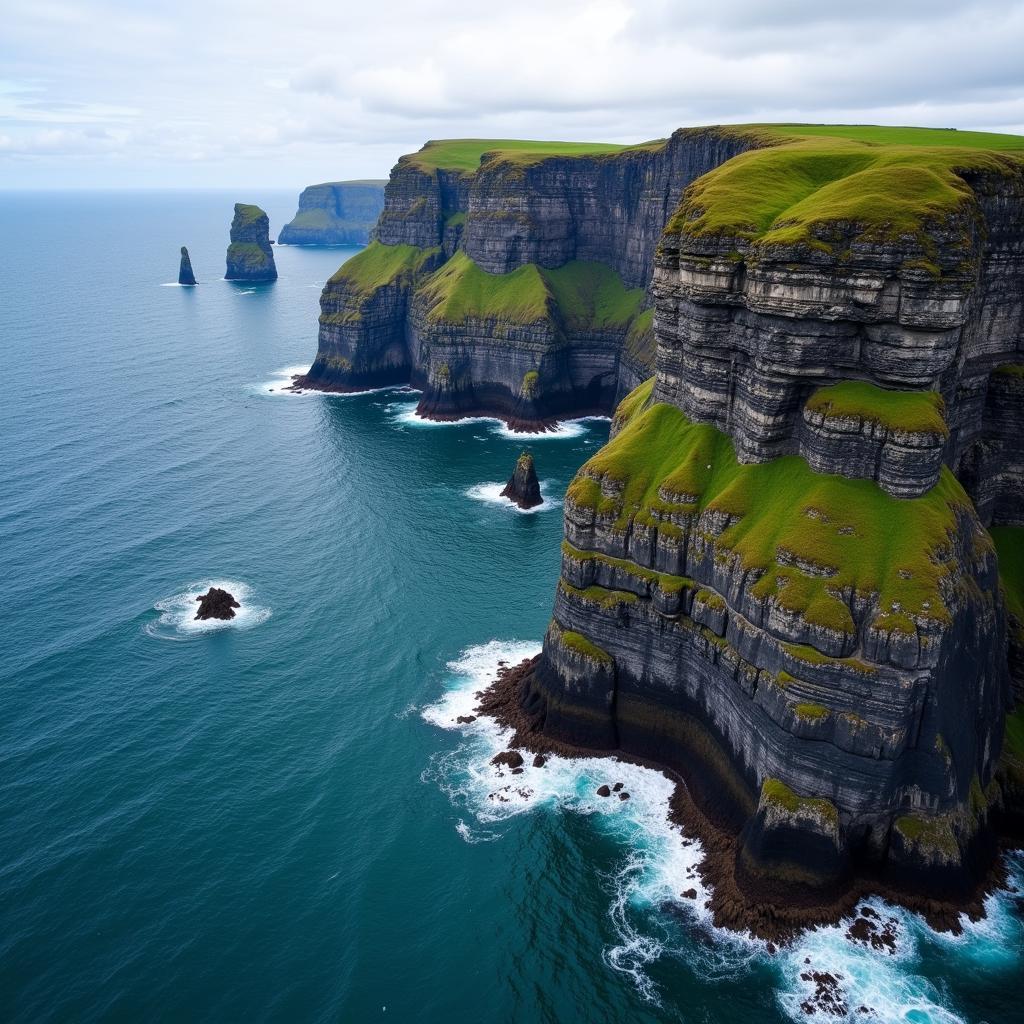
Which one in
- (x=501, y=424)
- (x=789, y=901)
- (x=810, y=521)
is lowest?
(x=789, y=901)

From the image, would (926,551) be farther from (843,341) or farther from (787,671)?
(843,341)

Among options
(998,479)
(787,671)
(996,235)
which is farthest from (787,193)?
(787,671)

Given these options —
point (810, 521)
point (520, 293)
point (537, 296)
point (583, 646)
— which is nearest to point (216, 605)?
point (583, 646)

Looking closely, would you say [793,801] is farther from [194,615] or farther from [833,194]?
[194,615]

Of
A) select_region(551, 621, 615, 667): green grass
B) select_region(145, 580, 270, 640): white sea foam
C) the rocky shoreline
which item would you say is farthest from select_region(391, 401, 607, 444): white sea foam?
the rocky shoreline

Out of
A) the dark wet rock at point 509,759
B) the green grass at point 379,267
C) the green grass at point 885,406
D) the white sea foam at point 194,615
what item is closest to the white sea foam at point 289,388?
the green grass at point 379,267

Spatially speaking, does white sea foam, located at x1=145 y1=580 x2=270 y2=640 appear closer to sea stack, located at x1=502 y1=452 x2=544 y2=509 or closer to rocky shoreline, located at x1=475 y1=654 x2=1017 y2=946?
sea stack, located at x1=502 y1=452 x2=544 y2=509
